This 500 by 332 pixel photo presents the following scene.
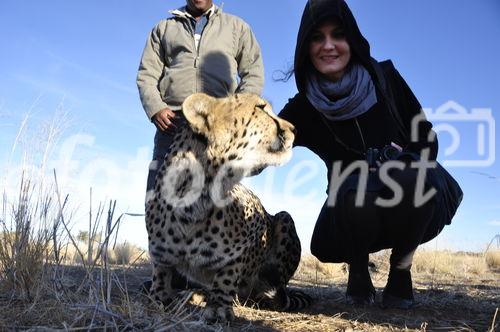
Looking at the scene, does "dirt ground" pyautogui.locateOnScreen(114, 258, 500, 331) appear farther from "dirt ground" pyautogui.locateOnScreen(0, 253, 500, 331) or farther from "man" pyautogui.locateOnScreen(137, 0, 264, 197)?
"man" pyautogui.locateOnScreen(137, 0, 264, 197)

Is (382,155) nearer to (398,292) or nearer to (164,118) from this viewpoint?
(398,292)

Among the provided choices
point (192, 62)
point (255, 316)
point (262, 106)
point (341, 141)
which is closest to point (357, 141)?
point (341, 141)

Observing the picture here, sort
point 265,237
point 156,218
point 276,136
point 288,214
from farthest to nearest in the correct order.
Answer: point 288,214 < point 265,237 < point 276,136 < point 156,218

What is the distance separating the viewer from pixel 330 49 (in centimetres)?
296

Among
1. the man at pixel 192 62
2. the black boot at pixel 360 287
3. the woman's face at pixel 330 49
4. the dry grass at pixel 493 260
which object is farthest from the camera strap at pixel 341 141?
the dry grass at pixel 493 260

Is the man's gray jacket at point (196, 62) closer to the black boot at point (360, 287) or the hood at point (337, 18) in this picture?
the hood at point (337, 18)

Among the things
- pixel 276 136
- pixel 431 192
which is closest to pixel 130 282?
pixel 276 136

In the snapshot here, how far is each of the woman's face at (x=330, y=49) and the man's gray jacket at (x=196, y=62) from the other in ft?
2.80

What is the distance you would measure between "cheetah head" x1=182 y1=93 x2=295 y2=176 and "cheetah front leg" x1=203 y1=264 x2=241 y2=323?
518 millimetres

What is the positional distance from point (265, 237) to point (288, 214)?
1.14 ft

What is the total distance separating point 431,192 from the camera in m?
2.78

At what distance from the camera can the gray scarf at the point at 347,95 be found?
2.93m

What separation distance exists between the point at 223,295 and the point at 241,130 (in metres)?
0.84

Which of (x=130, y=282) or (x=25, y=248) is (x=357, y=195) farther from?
(x=130, y=282)
